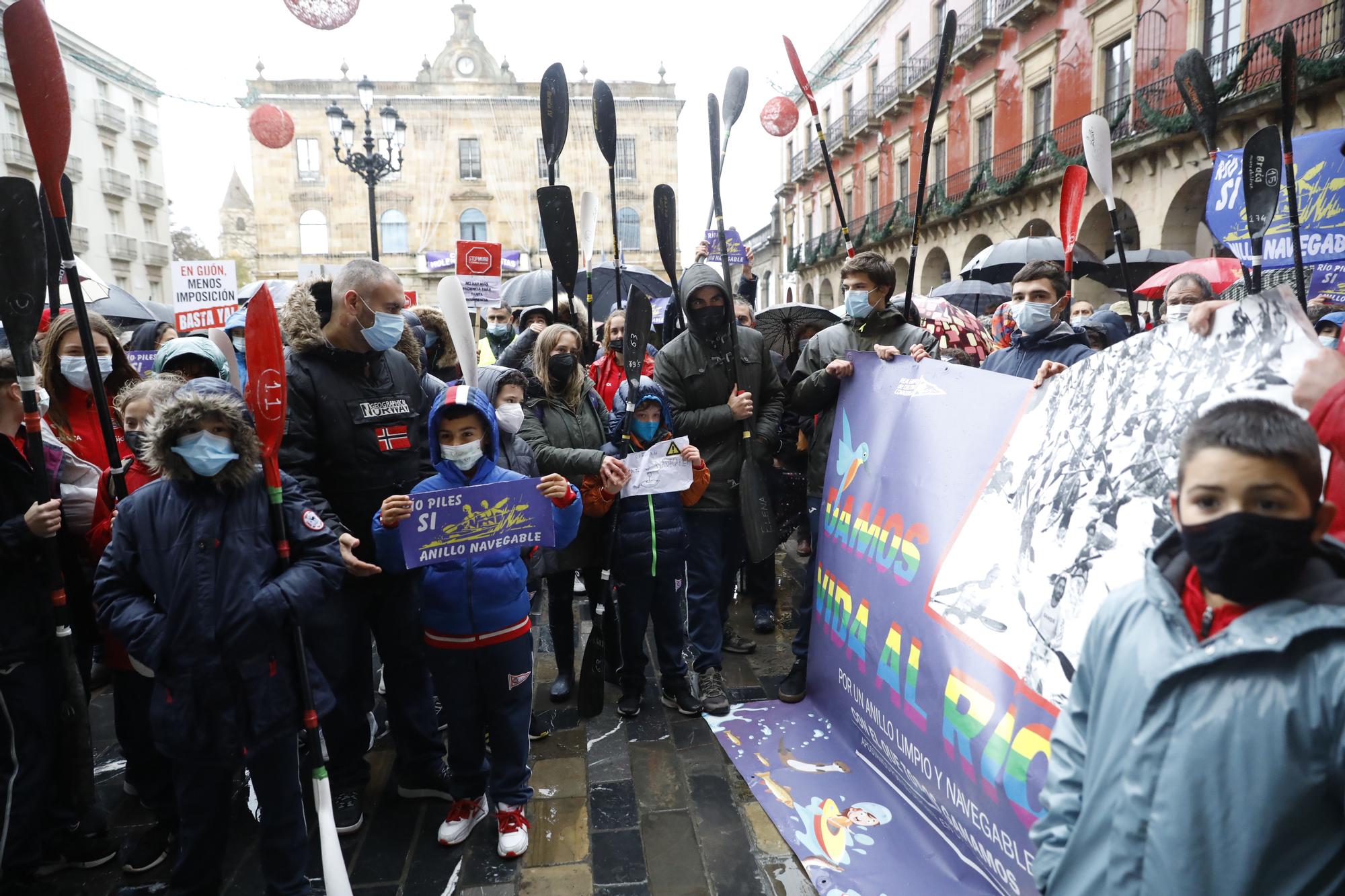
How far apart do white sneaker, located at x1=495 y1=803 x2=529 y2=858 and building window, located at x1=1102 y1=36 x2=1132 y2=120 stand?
1728cm

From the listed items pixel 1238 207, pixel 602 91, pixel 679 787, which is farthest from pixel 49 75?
pixel 1238 207

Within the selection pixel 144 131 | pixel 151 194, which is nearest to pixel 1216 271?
pixel 151 194

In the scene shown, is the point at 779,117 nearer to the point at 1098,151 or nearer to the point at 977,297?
the point at 977,297

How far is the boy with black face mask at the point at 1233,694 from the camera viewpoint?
1.15 metres

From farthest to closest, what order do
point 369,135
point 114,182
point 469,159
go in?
1. point 469,159
2. point 114,182
3. point 369,135

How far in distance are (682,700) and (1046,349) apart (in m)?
2.30

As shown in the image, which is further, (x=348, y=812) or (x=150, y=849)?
(x=348, y=812)

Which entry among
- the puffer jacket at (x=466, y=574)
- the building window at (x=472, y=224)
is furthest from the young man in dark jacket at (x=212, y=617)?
the building window at (x=472, y=224)

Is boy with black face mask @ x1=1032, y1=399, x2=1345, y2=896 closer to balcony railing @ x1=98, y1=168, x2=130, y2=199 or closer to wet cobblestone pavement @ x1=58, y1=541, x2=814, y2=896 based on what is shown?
wet cobblestone pavement @ x1=58, y1=541, x2=814, y2=896

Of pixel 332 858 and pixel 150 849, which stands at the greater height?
pixel 332 858

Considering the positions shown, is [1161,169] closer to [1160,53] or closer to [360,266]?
[1160,53]

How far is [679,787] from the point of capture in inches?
118

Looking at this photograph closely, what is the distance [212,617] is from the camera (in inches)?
84.4

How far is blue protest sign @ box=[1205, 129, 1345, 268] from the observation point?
4.80 meters
